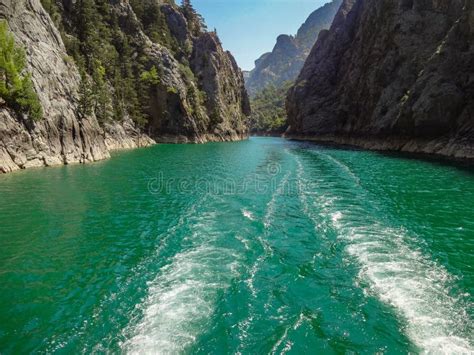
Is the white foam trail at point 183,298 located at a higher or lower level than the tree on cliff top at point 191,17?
lower

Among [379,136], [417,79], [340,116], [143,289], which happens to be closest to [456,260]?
[143,289]

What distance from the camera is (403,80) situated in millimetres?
68875

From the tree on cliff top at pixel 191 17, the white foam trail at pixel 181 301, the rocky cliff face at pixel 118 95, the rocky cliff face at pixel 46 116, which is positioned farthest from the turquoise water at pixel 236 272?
the tree on cliff top at pixel 191 17

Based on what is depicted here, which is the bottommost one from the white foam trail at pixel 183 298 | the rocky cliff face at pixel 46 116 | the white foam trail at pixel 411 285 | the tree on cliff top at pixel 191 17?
the white foam trail at pixel 411 285

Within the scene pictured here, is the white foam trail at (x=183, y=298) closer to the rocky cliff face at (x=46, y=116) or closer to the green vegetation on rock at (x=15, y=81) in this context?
the rocky cliff face at (x=46, y=116)

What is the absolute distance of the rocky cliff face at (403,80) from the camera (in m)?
53.0

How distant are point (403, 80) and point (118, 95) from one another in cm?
6869

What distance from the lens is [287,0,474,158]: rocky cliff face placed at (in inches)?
2087

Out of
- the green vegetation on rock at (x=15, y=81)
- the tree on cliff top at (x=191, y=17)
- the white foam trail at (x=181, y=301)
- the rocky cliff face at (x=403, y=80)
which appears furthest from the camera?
the tree on cliff top at (x=191, y=17)

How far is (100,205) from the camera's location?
2275cm

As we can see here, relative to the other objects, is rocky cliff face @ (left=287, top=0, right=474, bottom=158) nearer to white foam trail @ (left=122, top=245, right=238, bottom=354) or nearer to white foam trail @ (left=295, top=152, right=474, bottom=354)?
white foam trail @ (left=295, top=152, right=474, bottom=354)

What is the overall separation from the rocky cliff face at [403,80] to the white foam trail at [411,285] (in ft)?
129

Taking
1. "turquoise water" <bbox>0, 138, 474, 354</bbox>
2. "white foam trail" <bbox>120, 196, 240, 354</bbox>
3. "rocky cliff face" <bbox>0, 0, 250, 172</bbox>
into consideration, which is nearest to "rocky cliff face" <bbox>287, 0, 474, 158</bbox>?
"turquoise water" <bbox>0, 138, 474, 354</bbox>

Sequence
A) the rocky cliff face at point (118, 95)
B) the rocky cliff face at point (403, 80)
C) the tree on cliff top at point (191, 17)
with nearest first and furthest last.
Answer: the rocky cliff face at point (118, 95)
the rocky cliff face at point (403, 80)
the tree on cliff top at point (191, 17)
